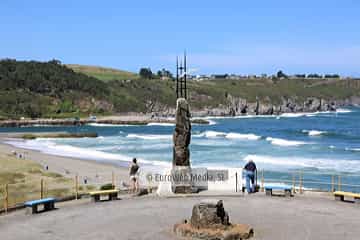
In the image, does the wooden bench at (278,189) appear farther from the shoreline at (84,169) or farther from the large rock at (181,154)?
the shoreline at (84,169)

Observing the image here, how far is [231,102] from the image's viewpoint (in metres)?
178

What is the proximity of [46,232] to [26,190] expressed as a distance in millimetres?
12165

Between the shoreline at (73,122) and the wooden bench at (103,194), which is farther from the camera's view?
the shoreline at (73,122)

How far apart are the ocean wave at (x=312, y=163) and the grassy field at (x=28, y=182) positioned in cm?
1699

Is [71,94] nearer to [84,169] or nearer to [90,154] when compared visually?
[90,154]

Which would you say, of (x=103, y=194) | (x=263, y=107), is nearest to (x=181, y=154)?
(x=103, y=194)

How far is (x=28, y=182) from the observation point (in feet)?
96.8

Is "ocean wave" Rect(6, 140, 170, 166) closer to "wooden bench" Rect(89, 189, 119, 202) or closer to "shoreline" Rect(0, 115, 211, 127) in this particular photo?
"wooden bench" Rect(89, 189, 119, 202)

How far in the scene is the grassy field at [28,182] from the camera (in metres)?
24.3

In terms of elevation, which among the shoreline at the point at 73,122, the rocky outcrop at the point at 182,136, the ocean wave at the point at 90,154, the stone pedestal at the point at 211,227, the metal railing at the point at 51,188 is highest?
the shoreline at the point at 73,122

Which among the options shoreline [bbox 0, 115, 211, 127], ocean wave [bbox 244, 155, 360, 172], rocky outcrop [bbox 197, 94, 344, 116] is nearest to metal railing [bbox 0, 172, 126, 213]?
ocean wave [bbox 244, 155, 360, 172]

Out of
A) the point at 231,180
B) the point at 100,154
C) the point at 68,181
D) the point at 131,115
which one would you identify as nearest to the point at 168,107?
the point at 131,115

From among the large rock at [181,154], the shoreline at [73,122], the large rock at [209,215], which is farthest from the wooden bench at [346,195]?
the shoreline at [73,122]

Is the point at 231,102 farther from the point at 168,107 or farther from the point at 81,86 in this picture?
the point at 81,86
